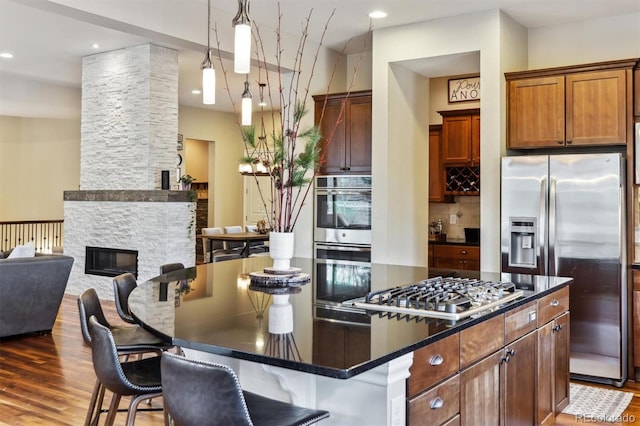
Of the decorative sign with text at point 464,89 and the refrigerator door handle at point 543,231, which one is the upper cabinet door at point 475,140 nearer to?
the decorative sign with text at point 464,89

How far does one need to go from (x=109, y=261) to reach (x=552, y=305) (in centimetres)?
608

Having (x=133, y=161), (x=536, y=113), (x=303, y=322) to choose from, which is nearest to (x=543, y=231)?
(x=536, y=113)

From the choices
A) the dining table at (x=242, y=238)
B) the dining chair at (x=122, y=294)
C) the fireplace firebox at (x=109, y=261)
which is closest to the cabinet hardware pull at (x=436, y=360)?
the dining chair at (x=122, y=294)

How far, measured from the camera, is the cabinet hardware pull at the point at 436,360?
197 cm

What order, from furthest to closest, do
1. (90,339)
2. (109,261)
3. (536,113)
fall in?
(109,261)
(536,113)
(90,339)

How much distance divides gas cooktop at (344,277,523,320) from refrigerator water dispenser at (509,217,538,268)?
79.9 inches

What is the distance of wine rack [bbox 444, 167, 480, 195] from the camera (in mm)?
6805

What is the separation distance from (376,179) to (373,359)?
430 cm

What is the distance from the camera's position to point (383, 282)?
10.3 ft

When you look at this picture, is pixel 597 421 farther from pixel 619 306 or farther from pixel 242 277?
Answer: pixel 242 277

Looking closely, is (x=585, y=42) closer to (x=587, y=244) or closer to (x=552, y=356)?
(x=587, y=244)

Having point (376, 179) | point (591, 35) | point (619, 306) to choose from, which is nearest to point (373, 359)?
point (619, 306)

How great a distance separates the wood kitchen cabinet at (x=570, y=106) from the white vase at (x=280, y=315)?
321 cm

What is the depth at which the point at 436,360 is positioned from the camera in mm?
2000
